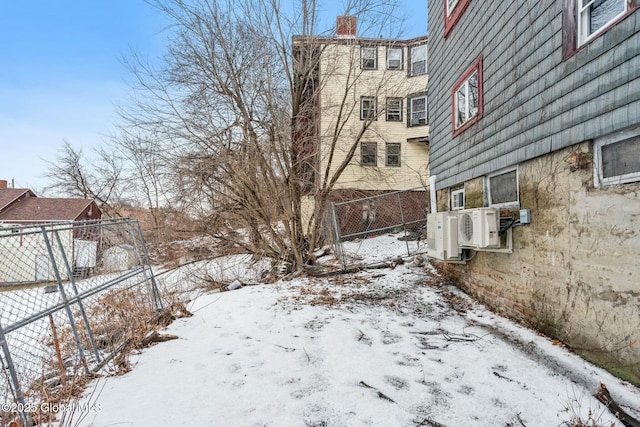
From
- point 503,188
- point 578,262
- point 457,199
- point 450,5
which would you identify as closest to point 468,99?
point 457,199

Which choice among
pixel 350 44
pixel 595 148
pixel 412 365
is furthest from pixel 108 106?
pixel 595 148

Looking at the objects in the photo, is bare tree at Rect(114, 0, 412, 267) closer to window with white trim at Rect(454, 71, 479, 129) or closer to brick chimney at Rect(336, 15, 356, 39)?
brick chimney at Rect(336, 15, 356, 39)

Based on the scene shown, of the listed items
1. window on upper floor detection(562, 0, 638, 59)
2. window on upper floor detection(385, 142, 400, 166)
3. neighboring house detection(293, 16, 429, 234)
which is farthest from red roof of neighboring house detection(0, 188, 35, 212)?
window on upper floor detection(562, 0, 638, 59)

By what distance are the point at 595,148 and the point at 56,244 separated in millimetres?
5377

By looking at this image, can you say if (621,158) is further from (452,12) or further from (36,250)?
(36,250)

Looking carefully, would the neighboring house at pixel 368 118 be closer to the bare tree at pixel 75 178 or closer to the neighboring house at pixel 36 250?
the neighboring house at pixel 36 250

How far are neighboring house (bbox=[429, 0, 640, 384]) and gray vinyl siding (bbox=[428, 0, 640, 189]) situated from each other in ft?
0.05

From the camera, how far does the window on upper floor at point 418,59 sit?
14312 mm

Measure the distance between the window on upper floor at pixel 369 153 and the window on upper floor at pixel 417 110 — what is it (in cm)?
207

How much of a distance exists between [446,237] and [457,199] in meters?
1.52

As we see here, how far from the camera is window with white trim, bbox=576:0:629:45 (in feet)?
8.91

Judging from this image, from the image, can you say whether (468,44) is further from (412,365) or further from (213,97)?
(213,97)

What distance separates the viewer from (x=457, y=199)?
6.21m

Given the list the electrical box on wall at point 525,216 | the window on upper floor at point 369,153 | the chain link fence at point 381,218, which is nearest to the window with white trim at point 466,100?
the electrical box on wall at point 525,216
